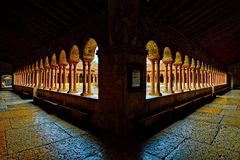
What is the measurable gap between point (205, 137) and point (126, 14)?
10.9 feet

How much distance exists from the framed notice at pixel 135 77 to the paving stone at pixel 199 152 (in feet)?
5.07

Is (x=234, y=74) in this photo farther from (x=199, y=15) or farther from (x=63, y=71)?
(x=63, y=71)

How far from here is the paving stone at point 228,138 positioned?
255cm

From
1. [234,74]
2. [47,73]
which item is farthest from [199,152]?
[234,74]

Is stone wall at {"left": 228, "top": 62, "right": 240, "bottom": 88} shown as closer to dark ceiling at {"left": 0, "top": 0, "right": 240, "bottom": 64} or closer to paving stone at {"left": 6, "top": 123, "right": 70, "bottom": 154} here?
dark ceiling at {"left": 0, "top": 0, "right": 240, "bottom": 64}

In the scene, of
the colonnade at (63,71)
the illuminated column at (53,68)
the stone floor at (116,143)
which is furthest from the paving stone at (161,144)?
the illuminated column at (53,68)

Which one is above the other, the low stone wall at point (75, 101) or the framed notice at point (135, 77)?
the framed notice at point (135, 77)

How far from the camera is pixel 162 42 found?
15.9ft

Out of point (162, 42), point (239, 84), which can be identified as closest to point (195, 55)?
point (162, 42)

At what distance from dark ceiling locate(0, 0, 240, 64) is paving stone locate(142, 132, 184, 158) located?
11.0 feet

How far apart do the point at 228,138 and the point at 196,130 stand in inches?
25.2

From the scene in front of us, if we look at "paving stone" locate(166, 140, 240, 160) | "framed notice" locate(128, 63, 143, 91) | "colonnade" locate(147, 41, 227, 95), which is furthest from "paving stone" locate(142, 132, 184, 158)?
"colonnade" locate(147, 41, 227, 95)

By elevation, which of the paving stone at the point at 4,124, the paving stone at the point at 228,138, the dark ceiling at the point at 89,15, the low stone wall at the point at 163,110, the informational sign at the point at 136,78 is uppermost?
the dark ceiling at the point at 89,15

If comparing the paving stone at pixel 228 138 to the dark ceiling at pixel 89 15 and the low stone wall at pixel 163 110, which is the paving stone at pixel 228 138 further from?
the dark ceiling at pixel 89 15
